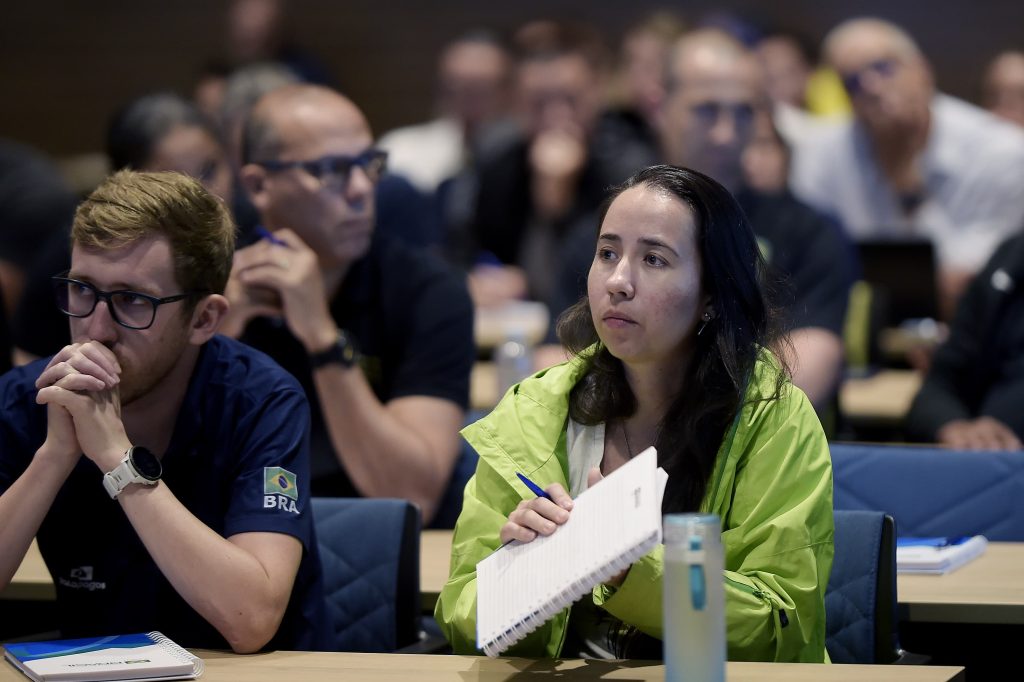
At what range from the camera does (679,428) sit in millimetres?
2090

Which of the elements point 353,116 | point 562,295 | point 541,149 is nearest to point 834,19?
point 541,149

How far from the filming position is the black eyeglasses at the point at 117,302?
6.86 feet

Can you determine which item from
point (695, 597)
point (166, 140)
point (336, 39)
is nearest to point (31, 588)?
point (695, 597)

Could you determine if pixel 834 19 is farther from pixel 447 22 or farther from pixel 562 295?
pixel 562 295

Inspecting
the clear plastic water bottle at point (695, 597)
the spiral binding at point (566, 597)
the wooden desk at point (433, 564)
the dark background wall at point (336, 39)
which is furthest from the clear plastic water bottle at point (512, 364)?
the dark background wall at point (336, 39)

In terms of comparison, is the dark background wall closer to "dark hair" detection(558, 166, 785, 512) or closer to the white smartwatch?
"dark hair" detection(558, 166, 785, 512)

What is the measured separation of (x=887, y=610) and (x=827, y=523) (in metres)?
0.33

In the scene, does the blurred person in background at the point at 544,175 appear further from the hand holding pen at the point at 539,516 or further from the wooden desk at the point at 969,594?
the hand holding pen at the point at 539,516

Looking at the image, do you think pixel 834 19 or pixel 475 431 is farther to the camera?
pixel 834 19

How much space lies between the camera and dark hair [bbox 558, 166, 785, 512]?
2.06 meters

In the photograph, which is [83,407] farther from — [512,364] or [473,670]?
[512,364]

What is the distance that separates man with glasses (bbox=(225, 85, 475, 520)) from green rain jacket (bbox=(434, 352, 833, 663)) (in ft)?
3.06

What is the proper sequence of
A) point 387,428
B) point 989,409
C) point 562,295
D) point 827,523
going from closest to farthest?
Answer: point 827,523
point 387,428
point 989,409
point 562,295

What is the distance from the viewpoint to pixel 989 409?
12.1 ft
